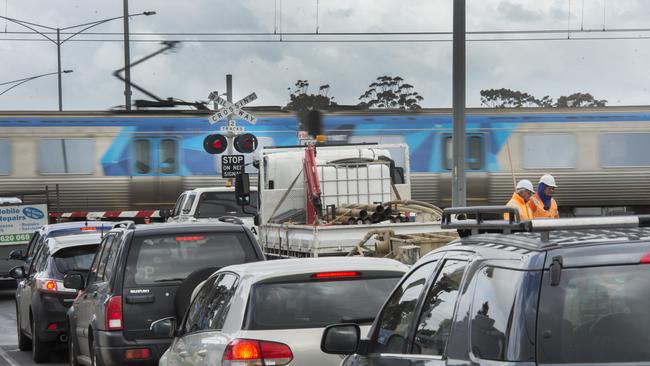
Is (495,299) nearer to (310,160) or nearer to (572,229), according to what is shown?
(572,229)

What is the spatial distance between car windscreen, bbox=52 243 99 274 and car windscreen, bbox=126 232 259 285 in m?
4.11

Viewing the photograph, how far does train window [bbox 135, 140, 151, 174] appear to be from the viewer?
3247cm

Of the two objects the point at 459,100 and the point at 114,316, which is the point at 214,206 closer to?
the point at 459,100

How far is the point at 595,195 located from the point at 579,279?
29.2 m

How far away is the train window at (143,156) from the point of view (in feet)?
107

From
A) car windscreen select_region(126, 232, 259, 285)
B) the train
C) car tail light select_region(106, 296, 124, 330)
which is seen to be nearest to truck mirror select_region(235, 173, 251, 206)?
car windscreen select_region(126, 232, 259, 285)

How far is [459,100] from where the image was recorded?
15.3 m

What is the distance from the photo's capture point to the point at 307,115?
3138 cm

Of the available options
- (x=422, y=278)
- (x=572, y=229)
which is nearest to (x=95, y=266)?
(x=422, y=278)

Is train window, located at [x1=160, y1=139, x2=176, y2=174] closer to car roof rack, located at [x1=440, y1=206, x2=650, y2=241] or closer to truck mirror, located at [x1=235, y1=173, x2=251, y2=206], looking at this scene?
truck mirror, located at [x1=235, y1=173, x2=251, y2=206]

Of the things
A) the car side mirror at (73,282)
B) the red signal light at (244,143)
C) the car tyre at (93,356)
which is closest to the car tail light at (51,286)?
the car side mirror at (73,282)

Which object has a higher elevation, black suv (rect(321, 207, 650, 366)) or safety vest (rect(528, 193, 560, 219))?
black suv (rect(321, 207, 650, 366))

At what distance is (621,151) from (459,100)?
18135 mm

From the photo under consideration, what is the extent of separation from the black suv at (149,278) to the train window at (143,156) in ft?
71.2
